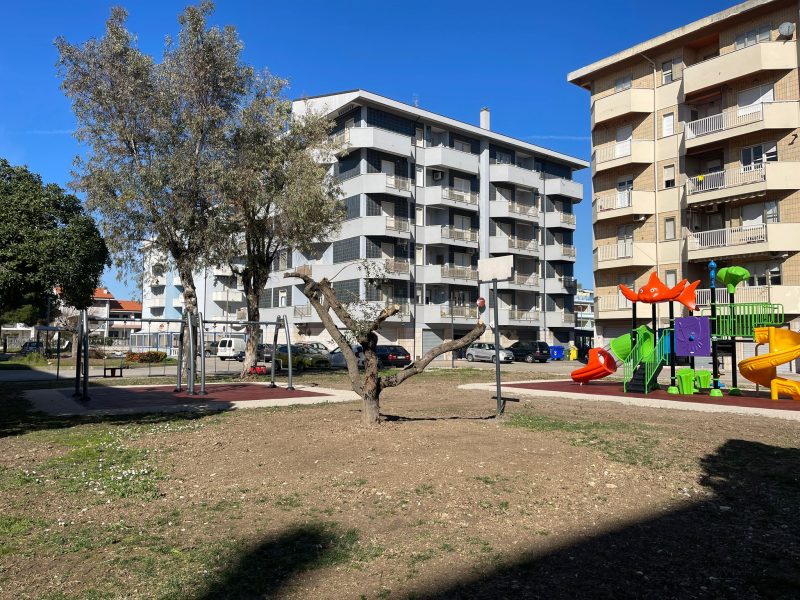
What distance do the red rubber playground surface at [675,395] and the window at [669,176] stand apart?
17.0 meters

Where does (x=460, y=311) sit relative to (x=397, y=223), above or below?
below

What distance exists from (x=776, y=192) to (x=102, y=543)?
1284 inches

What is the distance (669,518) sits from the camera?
5461 mm

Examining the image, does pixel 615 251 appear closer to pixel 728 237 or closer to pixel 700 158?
pixel 728 237

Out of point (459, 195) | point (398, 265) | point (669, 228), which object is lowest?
point (398, 265)

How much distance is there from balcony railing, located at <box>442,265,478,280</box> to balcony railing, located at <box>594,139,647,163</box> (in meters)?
13.4

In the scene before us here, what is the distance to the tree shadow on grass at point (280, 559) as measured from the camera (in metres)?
3.98

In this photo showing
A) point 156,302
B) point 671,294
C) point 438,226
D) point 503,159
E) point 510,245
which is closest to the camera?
point 671,294

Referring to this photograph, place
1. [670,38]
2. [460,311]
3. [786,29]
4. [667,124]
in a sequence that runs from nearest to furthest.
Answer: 1. [786,29]
2. [670,38]
3. [667,124]
4. [460,311]

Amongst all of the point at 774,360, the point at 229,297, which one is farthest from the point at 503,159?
the point at 774,360

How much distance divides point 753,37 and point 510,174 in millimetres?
21955

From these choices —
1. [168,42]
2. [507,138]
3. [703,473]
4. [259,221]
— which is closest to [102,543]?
[703,473]

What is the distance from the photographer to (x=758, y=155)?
2980 centimetres

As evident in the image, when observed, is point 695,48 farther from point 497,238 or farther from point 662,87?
point 497,238
